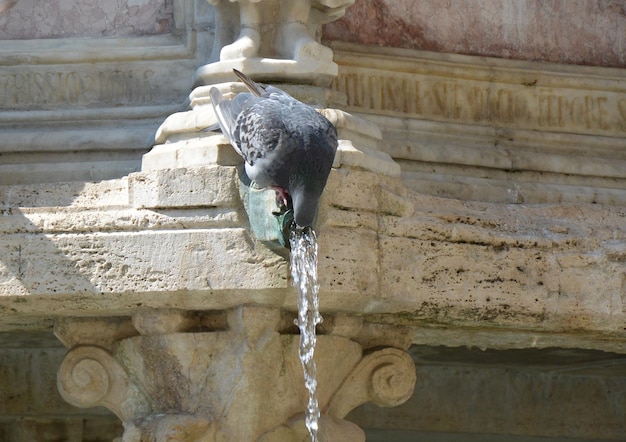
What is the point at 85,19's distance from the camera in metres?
5.66

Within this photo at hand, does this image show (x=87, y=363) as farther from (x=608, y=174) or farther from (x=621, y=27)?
(x=621, y=27)

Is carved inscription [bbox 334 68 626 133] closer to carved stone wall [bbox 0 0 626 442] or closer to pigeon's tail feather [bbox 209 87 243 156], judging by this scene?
carved stone wall [bbox 0 0 626 442]

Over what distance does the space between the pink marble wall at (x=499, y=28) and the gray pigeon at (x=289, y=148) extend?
105 centimetres

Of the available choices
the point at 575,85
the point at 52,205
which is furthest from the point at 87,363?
the point at 575,85

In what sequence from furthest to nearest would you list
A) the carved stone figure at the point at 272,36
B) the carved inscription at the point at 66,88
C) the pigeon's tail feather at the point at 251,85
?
the carved inscription at the point at 66,88 < the carved stone figure at the point at 272,36 < the pigeon's tail feather at the point at 251,85

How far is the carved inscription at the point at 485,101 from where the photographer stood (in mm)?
5758

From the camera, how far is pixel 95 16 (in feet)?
18.5

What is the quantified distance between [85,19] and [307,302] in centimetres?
146

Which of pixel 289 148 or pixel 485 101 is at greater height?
pixel 485 101

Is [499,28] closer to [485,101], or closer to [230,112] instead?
[485,101]

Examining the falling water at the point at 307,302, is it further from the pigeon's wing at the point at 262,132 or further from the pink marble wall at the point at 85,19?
the pink marble wall at the point at 85,19

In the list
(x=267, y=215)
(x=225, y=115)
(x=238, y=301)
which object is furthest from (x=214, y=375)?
(x=225, y=115)

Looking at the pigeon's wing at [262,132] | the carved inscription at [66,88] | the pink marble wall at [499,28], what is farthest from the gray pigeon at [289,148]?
the pink marble wall at [499,28]

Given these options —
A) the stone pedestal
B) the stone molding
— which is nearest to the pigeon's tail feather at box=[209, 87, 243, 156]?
the stone pedestal
